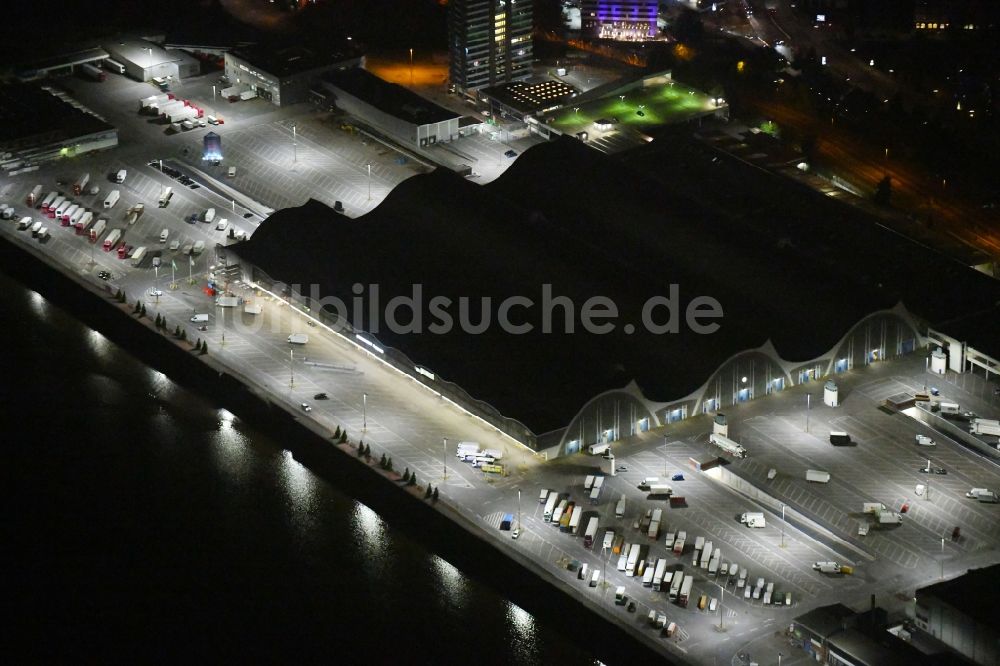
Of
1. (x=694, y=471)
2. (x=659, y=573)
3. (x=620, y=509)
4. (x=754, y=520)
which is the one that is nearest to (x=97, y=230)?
(x=620, y=509)

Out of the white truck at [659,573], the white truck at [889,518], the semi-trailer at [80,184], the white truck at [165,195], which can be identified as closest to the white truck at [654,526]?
the white truck at [659,573]

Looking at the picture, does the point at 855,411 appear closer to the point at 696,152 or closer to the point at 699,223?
the point at 699,223

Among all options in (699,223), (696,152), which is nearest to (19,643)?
(699,223)

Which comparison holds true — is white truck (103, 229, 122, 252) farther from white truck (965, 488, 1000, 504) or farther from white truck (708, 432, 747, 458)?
white truck (965, 488, 1000, 504)

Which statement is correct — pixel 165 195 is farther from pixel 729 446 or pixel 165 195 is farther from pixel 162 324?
pixel 729 446

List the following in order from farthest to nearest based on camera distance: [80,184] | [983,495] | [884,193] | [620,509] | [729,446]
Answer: [80,184] < [884,193] < [729,446] < [983,495] < [620,509]

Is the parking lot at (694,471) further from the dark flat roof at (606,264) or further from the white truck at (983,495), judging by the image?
the dark flat roof at (606,264)
